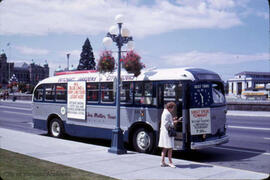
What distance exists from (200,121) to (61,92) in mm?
6817

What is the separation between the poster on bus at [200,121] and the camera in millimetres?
9320

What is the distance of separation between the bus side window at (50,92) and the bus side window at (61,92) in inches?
12.0

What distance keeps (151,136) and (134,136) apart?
0.88 meters

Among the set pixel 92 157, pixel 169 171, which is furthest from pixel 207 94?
pixel 92 157

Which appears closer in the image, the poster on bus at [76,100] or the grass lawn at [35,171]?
the grass lawn at [35,171]

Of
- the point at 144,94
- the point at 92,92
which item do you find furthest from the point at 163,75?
the point at 92,92

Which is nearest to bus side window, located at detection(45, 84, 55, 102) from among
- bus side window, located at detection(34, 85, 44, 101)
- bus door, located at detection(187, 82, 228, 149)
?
bus side window, located at detection(34, 85, 44, 101)

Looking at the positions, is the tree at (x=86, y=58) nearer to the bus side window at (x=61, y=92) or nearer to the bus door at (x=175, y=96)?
the bus side window at (x=61, y=92)

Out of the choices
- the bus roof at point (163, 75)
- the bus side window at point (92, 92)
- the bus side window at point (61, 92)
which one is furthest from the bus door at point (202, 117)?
the bus side window at point (61, 92)

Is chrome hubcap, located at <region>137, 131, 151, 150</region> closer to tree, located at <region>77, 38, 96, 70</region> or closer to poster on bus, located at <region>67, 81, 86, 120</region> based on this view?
poster on bus, located at <region>67, 81, 86, 120</region>

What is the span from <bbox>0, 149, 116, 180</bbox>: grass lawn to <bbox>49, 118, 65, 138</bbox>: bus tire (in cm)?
483

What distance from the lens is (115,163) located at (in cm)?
871

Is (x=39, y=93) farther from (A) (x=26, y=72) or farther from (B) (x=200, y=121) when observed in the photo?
(A) (x=26, y=72)

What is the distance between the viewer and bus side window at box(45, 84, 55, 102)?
47.1ft
